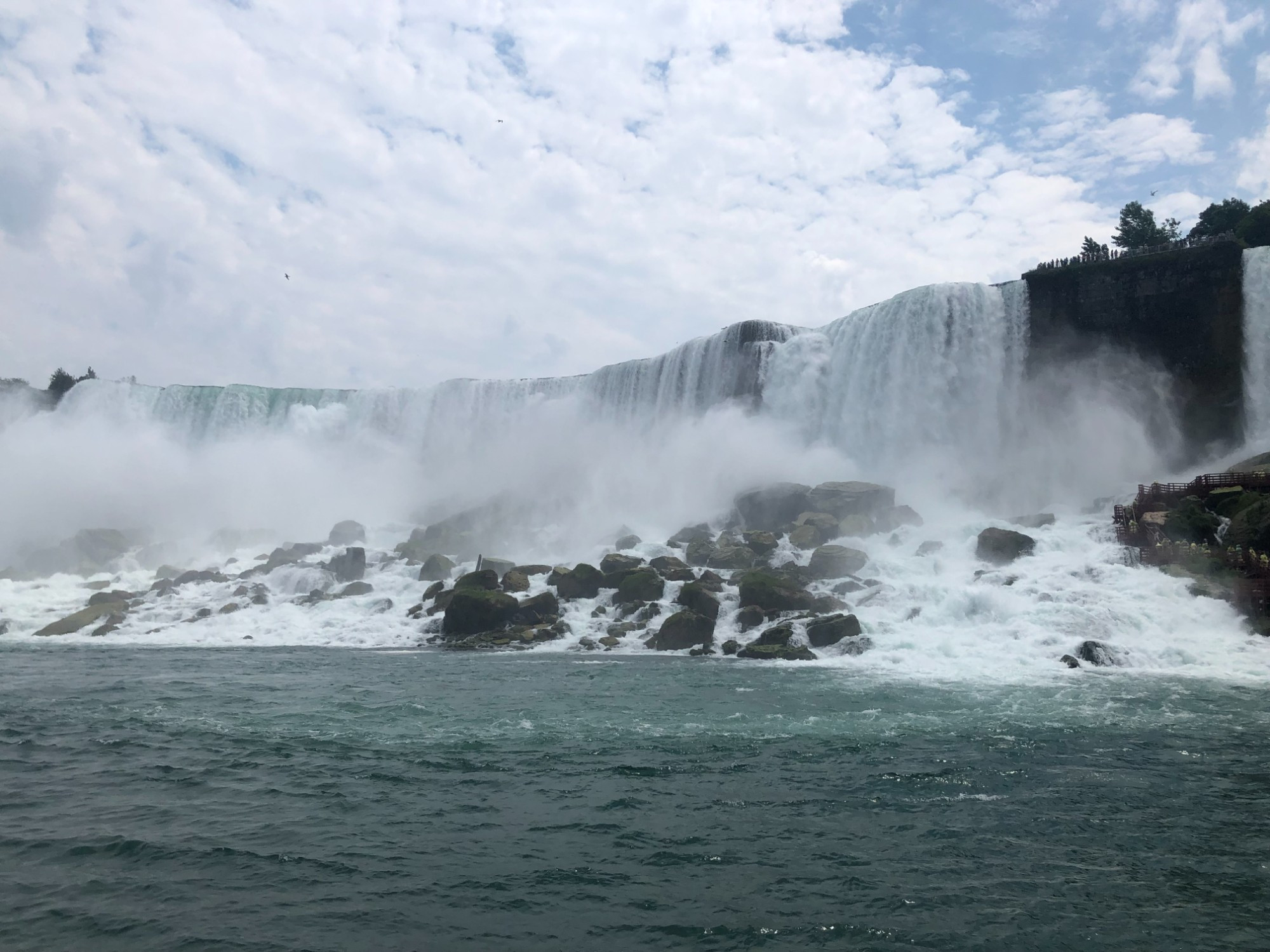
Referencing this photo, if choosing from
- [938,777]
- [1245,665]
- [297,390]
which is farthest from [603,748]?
[297,390]

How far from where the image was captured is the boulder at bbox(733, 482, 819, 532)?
29.1m

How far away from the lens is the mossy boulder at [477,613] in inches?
895

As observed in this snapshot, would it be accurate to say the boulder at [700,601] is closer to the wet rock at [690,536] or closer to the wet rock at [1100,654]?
the wet rock at [690,536]

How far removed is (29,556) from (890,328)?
35390mm

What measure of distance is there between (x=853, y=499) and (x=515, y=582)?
11.2 metres

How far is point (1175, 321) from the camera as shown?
27.8 m

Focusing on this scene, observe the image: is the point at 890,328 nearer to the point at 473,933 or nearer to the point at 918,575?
the point at 918,575

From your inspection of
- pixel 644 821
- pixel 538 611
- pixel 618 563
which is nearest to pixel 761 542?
pixel 618 563

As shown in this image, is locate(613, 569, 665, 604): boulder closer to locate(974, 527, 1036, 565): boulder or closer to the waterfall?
locate(974, 527, 1036, 565): boulder

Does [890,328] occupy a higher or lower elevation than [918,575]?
higher

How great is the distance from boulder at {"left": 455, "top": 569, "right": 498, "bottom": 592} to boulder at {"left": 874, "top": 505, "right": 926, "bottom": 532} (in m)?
12.0

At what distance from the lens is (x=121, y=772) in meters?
9.24

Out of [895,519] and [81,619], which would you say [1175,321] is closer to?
[895,519]

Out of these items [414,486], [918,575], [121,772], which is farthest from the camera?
[414,486]
